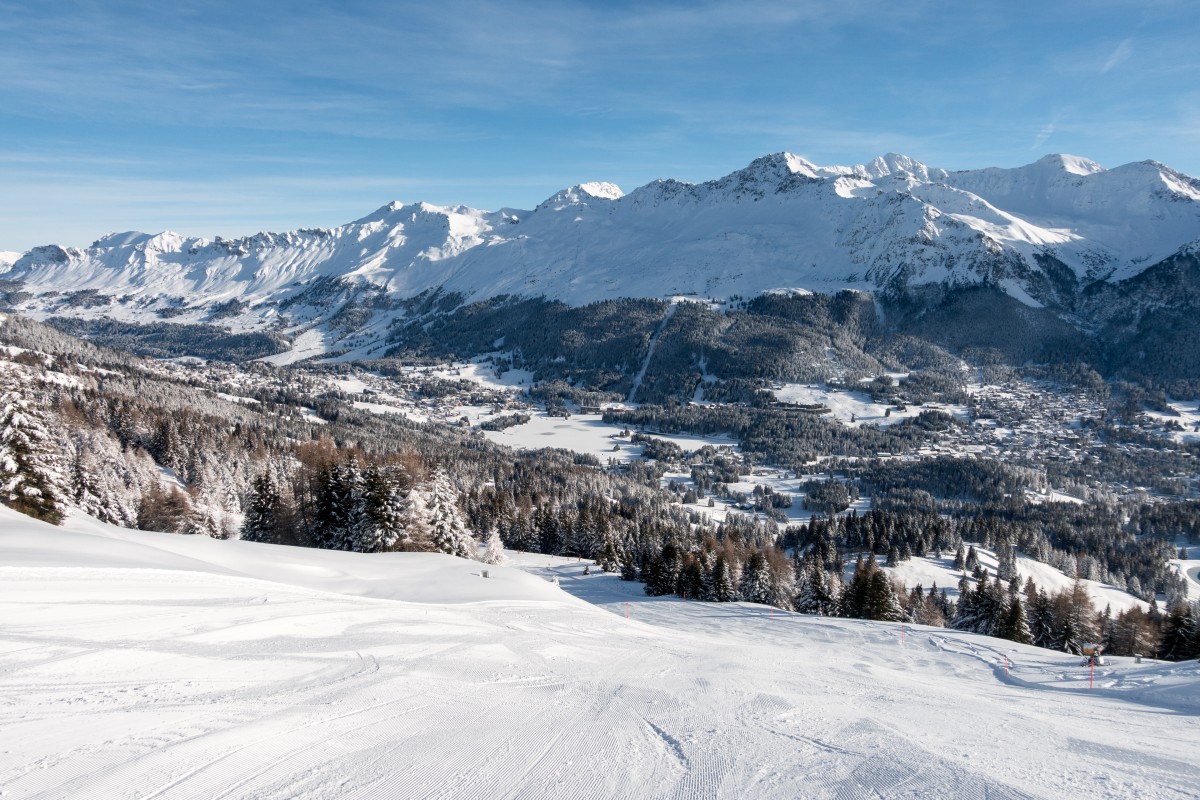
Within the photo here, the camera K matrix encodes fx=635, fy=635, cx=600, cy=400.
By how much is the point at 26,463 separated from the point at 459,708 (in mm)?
28225

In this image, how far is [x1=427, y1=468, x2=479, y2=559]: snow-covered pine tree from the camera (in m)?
43.1

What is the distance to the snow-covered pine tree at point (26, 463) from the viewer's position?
27422 millimetres

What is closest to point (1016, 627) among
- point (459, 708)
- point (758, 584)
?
point (758, 584)

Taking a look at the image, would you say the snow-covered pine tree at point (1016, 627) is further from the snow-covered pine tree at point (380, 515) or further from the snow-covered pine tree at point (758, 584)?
the snow-covered pine tree at point (380, 515)

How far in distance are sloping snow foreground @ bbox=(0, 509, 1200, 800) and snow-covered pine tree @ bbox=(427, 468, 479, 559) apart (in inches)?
784

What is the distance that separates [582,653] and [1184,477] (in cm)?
18822

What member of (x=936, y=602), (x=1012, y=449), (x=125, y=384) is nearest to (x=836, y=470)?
(x=1012, y=449)

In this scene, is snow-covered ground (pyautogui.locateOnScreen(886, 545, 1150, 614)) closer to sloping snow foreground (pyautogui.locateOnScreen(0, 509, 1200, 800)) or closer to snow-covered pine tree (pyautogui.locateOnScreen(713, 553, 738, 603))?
snow-covered pine tree (pyautogui.locateOnScreen(713, 553, 738, 603))

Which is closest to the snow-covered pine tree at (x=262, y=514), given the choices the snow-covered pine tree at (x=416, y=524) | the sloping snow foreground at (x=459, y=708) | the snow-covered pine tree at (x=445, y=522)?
the snow-covered pine tree at (x=445, y=522)

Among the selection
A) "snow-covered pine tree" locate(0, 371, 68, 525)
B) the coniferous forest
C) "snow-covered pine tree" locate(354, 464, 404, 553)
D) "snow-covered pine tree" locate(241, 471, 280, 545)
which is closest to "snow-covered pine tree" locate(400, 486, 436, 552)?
the coniferous forest

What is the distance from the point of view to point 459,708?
37.8 feet

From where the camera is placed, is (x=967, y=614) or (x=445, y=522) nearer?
(x=445, y=522)

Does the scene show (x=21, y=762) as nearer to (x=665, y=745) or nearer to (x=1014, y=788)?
(x=665, y=745)

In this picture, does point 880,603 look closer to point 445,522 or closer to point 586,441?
point 445,522
